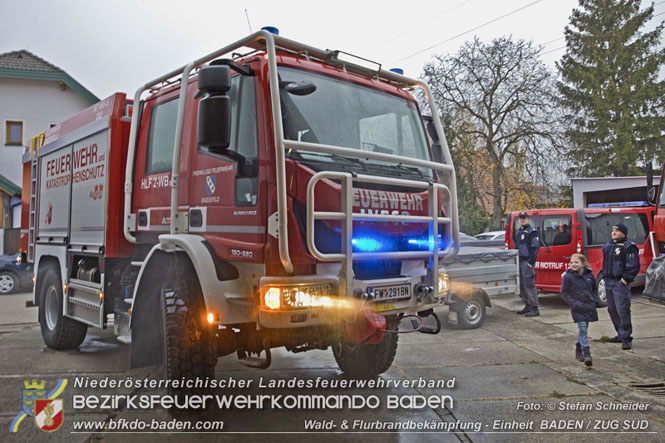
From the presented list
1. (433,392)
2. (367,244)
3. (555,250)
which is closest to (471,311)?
(555,250)

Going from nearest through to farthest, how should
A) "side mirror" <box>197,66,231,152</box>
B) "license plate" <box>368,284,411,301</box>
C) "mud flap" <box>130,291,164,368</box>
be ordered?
"side mirror" <box>197,66,231,152</box> < "license plate" <box>368,284,411,301</box> < "mud flap" <box>130,291,164,368</box>

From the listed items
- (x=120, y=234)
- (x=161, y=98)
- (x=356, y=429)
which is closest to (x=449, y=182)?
(x=356, y=429)

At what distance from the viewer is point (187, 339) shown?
3988mm

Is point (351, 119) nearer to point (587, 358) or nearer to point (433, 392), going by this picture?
point (433, 392)

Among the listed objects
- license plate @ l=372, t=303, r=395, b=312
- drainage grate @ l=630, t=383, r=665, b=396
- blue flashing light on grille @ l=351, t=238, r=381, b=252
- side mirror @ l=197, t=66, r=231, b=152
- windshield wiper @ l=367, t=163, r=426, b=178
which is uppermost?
side mirror @ l=197, t=66, r=231, b=152

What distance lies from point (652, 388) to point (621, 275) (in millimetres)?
2057

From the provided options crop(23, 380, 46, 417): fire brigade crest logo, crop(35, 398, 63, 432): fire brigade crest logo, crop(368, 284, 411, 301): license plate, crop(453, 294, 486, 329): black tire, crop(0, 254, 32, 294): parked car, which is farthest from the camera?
crop(0, 254, 32, 294): parked car

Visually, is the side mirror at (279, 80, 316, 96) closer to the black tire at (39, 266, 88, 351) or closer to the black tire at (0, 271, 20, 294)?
the black tire at (39, 266, 88, 351)

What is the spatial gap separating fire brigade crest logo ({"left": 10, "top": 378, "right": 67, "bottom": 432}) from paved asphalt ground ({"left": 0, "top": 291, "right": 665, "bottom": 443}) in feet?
0.19

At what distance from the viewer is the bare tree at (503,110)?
78.4 ft

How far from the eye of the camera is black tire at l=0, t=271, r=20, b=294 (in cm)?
1359

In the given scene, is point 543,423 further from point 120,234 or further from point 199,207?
point 120,234

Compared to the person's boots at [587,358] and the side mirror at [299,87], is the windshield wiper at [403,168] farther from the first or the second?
the person's boots at [587,358]

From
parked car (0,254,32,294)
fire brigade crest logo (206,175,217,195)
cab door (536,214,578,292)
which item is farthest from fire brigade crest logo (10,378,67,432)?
parked car (0,254,32,294)
